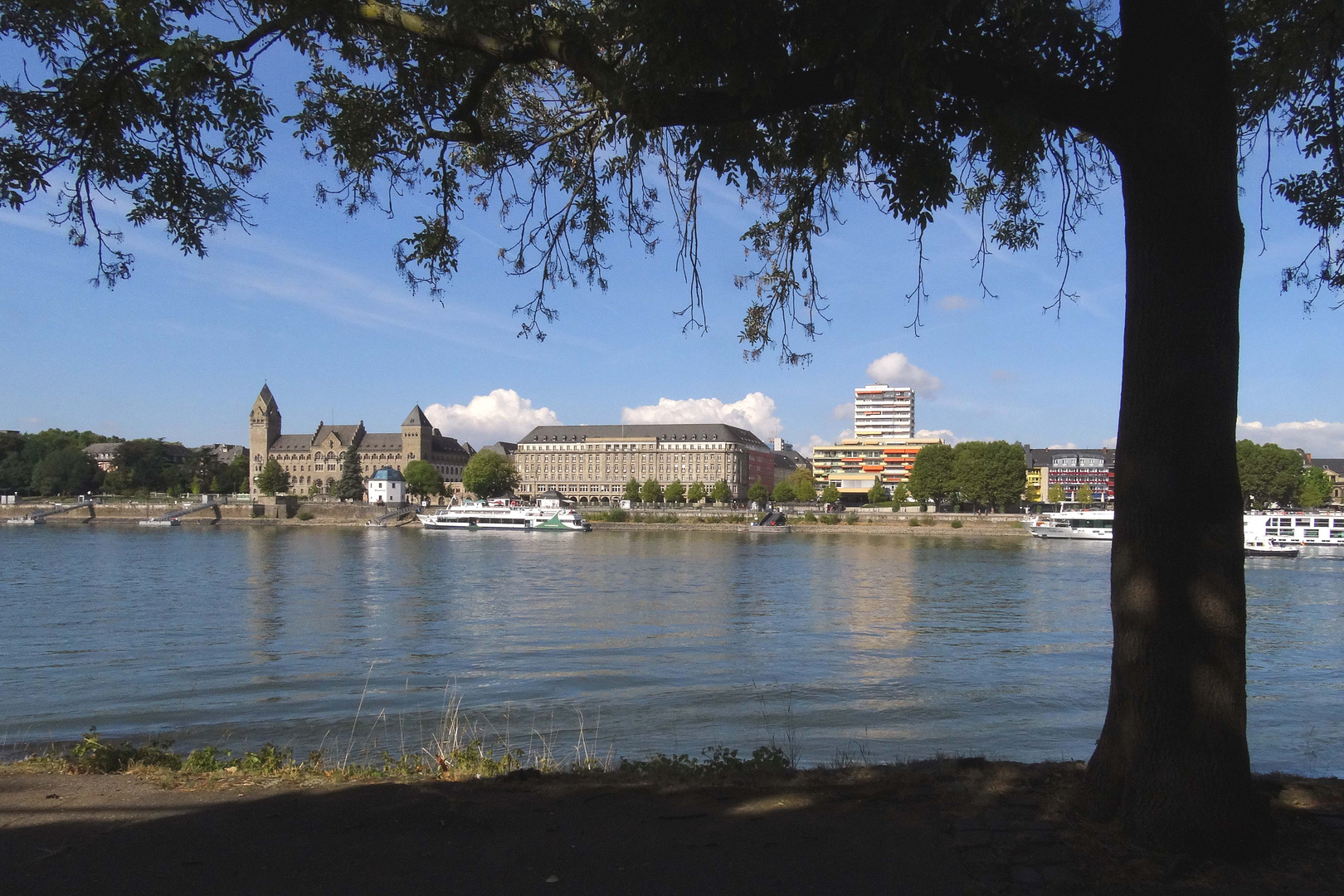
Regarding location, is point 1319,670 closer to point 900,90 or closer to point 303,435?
point 900,90

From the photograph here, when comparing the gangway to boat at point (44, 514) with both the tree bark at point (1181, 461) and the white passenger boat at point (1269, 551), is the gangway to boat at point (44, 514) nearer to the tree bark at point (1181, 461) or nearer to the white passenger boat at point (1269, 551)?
the white passenger boat at point (1269, 551)

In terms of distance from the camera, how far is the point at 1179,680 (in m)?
3.94

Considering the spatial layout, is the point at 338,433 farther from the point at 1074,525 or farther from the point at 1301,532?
the point at 1301,532

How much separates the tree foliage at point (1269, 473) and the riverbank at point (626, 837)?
361ft

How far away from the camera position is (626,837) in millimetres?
4094

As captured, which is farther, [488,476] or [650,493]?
[488,476]

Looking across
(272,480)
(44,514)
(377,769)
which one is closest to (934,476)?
(272,480)

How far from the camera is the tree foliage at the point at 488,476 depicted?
434 feet

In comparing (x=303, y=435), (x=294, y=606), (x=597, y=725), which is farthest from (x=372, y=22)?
(x=303, y=435)

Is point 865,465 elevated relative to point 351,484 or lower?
elevated

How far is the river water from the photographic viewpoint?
35.8 feet

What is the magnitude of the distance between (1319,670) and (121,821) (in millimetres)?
18937

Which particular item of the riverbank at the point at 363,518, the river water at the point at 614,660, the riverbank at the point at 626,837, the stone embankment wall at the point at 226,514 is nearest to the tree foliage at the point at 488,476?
the stone embankment wall at the point at 226,514

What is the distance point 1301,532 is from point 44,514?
121 m
